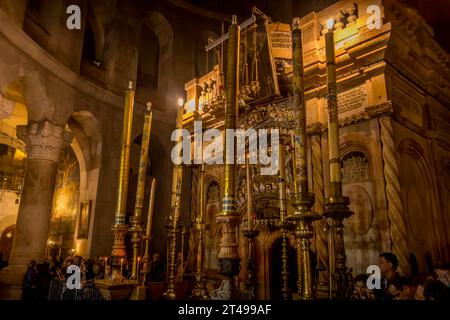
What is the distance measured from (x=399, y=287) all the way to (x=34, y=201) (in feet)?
27.8

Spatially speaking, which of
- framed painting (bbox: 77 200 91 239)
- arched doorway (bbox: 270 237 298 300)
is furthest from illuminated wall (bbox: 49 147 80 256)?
arched doorway (bbox: 270 237 298 300)

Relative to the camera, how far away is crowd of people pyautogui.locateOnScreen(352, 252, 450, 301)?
9.62ft

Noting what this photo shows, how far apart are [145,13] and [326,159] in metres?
9.60

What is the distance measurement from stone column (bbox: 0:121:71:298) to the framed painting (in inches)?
64.3

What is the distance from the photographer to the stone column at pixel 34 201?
7.95 metres

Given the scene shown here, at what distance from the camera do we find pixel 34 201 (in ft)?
28.0

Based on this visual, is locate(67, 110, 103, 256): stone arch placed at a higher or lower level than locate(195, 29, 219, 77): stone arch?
lower

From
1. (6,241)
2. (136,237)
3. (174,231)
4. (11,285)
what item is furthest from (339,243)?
(6,241)

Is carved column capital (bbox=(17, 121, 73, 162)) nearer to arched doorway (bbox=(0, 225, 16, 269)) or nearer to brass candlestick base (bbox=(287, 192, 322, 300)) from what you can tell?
brass candlestick base (bbox=(287, 192, 322, 300))

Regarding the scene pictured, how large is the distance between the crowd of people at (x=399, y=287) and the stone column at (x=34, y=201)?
305 inches

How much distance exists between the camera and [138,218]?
4547 millimetres

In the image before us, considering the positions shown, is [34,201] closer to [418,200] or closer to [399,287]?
[399,287]

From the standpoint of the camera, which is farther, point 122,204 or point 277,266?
point 277,266

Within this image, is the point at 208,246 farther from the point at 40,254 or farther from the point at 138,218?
the point at 138,218
